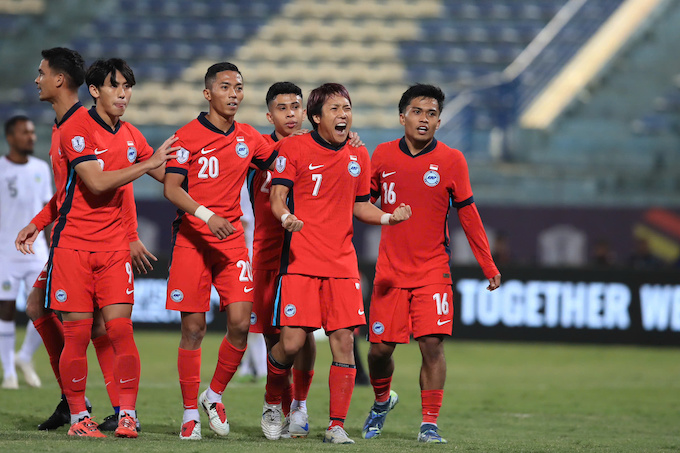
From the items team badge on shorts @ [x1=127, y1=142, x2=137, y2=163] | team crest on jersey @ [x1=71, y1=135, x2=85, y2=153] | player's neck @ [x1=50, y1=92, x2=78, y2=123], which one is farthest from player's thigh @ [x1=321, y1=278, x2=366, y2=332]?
player's neck @ [x1=50, y1=92, x2=78, y2=123]

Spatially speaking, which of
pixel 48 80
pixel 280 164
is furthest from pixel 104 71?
pixel 280 164

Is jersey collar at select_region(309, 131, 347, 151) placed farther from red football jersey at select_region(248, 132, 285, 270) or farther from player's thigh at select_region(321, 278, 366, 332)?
player's thigh at select_region(321, 278, 366, 332)

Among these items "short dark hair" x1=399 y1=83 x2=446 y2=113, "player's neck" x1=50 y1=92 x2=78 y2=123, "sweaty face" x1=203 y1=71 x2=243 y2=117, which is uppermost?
"short dark hair" x1=399 y1=83 x2=446 y2=113

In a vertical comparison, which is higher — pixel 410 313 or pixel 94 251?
pixel 94 251

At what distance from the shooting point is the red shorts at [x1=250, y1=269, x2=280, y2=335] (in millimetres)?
6207

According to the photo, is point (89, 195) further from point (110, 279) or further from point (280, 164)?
point (280, 164)

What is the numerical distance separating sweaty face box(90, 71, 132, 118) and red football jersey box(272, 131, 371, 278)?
0.96 m

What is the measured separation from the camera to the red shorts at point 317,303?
5.68 m

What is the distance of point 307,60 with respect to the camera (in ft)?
68.9

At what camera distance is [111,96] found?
564 cm

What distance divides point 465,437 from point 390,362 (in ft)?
2.18

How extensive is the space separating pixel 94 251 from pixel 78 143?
611 mm

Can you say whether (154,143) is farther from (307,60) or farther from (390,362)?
(390,362)

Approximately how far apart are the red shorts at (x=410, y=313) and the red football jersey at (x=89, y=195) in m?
1.59
